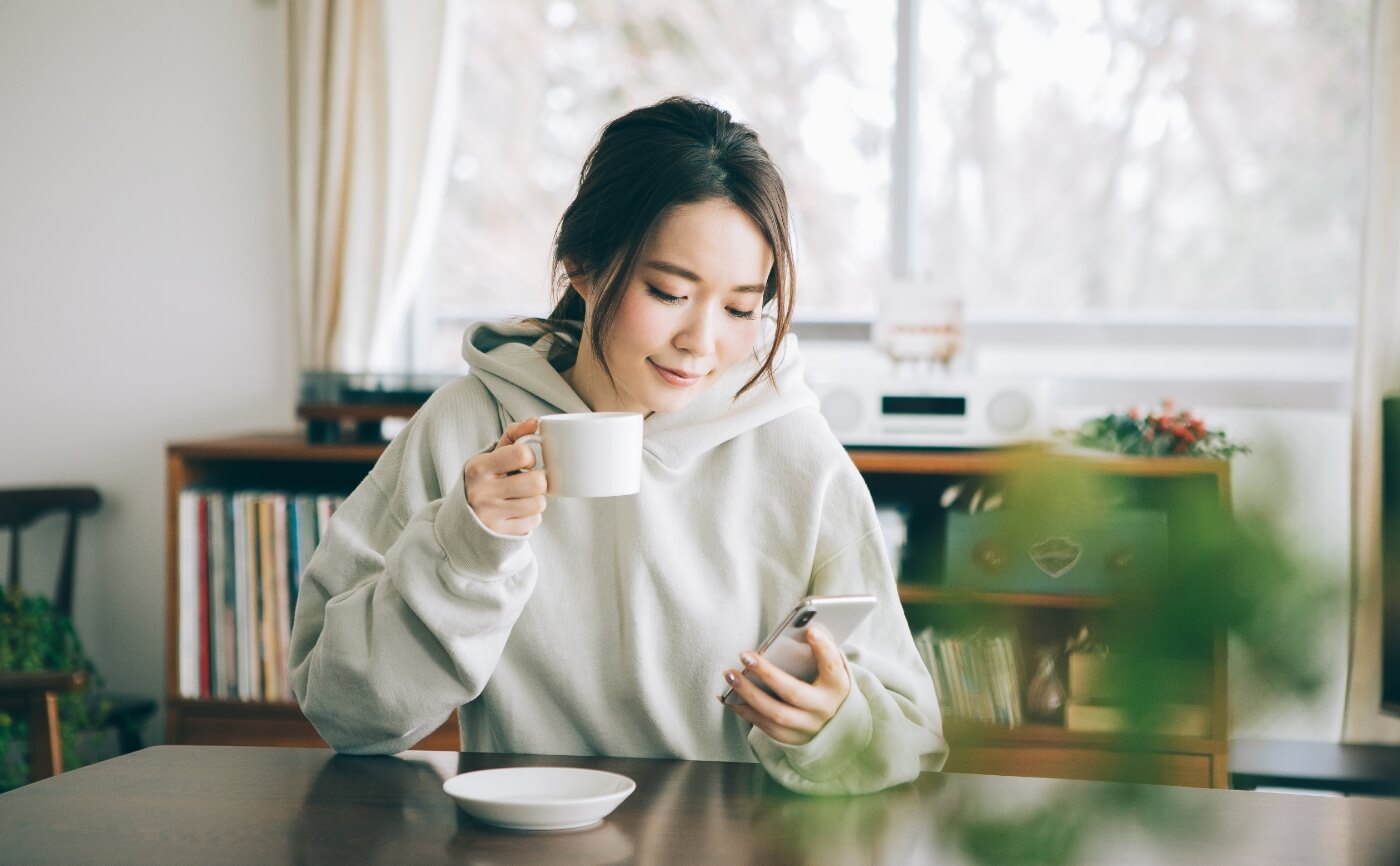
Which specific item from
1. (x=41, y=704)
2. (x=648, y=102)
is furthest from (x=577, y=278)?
(x=648, y=102)

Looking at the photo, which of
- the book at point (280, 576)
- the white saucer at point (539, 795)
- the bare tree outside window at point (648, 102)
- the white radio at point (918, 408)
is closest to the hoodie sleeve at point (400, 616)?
the white saucer at point (539, 795)

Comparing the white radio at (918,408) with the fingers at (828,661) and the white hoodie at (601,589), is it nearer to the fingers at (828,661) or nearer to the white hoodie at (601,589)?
the white hoodie at (601,589)

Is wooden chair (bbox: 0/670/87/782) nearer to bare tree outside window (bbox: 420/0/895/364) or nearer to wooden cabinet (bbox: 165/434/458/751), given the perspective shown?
wooden cabinet (bbox: 165/434/458/751)

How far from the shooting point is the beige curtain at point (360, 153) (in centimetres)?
274

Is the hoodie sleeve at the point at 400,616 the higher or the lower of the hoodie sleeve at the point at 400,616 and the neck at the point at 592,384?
the lower

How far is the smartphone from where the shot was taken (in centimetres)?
93

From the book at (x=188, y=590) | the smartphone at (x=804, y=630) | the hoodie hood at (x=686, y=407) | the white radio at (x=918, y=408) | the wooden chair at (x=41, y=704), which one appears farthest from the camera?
the book at (x=188, y=590)

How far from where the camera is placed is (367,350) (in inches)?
109

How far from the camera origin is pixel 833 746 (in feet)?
3.15

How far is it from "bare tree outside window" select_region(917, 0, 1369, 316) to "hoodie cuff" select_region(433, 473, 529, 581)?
A: 2018 mm

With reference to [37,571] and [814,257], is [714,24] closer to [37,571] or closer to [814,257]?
[814,257]

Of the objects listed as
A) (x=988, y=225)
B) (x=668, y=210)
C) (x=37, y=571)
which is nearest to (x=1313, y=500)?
(x=668, y=210)

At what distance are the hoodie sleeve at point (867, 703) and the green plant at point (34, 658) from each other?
67.2 inches

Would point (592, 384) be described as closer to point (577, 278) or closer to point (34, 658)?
point (577, 278)
